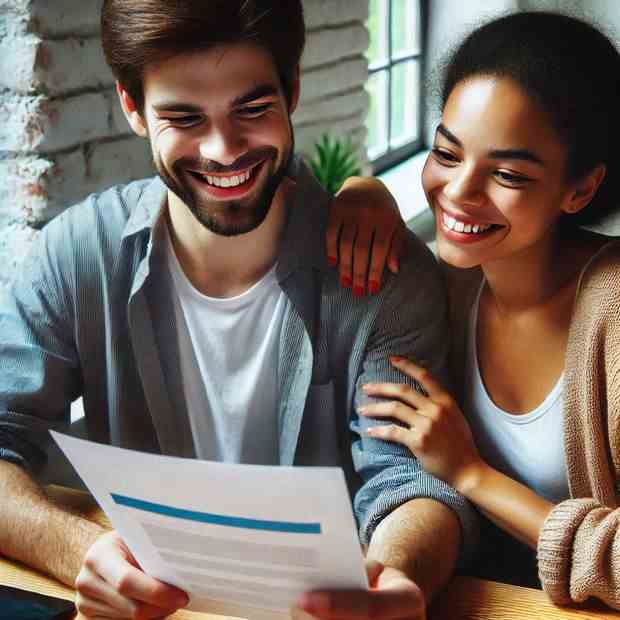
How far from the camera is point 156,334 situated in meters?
1.40

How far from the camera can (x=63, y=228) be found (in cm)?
140

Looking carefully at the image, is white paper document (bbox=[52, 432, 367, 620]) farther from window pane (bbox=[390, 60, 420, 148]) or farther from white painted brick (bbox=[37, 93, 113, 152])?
window pane (bbox=[390, 60, 420, 148])

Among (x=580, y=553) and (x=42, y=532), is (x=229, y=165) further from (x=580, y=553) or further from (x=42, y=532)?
(x=580, y=553)

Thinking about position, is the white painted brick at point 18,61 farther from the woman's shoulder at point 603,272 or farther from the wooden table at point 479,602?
the woman's shoulder at point 603,272

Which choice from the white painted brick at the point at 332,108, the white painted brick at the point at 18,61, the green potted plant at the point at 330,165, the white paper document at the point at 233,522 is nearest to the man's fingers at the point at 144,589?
the white paper document at the point at 233,522

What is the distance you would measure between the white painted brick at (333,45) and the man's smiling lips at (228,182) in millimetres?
1395

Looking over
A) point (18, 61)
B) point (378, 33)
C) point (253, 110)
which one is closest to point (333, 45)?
point (378, 33)

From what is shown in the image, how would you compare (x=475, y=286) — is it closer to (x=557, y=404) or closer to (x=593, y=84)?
(x=557, y=404)

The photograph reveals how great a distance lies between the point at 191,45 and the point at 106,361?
0.49 metres

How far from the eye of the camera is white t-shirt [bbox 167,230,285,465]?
4.56ft

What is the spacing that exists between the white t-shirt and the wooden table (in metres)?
0.37

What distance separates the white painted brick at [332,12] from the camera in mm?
2605

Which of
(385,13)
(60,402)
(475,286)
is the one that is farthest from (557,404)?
(385,13)

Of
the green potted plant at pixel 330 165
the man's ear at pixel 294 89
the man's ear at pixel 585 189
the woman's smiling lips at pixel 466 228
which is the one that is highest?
the man's ear at pixel 294 89
